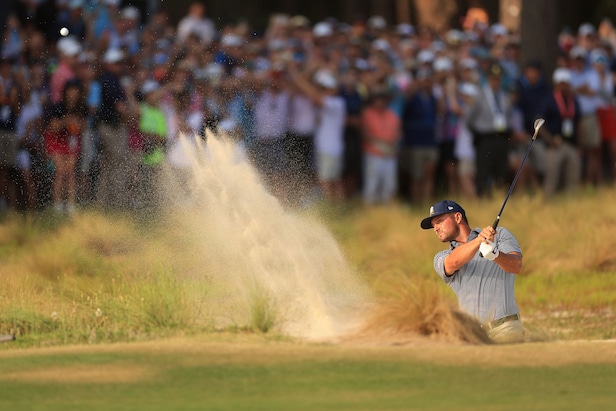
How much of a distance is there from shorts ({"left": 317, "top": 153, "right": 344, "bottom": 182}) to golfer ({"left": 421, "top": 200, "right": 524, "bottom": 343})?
32.7ft

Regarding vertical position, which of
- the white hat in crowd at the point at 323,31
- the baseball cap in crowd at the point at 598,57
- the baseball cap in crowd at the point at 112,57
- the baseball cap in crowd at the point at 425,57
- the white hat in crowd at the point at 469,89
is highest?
the white hat in crowd at the point at 323,31

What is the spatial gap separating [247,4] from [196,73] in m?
18.9

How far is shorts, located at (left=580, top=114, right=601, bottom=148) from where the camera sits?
22.6m

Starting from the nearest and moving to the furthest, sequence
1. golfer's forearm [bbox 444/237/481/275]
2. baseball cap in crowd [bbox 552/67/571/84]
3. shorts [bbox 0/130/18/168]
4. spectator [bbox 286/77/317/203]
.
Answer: golfer's forearm [bbox 444/237/481/275] → shorts [bbox 0/130/18/168] → spectator [bbox 286/77/317/203] → baseball cap in crowd [bbox 552/67/571/84]

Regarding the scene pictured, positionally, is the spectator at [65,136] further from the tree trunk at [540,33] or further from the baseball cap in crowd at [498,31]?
the baseball cap in crowd at [498,31]

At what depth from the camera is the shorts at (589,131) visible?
22.6 meters

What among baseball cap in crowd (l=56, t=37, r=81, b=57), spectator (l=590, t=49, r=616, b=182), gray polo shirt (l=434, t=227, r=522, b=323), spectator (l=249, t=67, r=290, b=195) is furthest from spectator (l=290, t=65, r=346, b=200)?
gray polo shirt (l=434, t=227, r=522, b=323)

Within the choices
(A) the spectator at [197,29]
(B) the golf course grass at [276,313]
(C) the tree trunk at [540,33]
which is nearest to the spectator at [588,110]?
(C) the tree trunk at [540,33]

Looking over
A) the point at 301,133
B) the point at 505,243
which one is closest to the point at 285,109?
the point at 301,133

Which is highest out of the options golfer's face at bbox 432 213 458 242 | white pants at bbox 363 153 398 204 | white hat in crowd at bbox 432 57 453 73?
white hat in crowd at bbox 432 57 453 73

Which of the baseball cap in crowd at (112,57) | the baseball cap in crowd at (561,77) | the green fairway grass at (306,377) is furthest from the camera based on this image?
the baseball cap in crowd at (561,77)

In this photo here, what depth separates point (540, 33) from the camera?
2277cm

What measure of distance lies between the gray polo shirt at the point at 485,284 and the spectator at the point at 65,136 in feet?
28.6

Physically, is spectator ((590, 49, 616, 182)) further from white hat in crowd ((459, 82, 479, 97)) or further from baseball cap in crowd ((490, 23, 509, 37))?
white hat in crowd ((459, 82, 479, 97))
